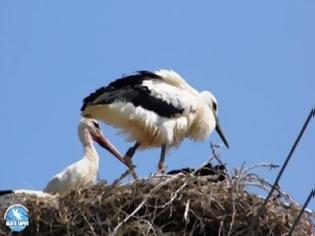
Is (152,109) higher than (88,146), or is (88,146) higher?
(152,109)

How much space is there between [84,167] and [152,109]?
6.27 ft

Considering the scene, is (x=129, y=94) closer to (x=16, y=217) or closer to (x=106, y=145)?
(x=106, y=145)

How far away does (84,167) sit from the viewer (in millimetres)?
7887

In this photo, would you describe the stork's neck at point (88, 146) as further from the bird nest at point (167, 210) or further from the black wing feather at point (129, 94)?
the bird nest at point (167, 210)

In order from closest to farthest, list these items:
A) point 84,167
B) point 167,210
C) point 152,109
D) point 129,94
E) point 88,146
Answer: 1. point 167,210
2. point 84,167
3. point 88,146
4. point 129,94
5. point 152,109

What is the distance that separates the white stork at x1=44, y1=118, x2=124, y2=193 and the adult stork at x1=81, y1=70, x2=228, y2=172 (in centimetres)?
27

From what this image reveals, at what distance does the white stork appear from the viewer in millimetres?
7531

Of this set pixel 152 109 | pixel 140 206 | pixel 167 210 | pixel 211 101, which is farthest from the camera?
pixel 211 101

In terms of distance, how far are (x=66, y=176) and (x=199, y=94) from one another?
10.8 feet

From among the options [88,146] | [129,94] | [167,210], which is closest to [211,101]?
[129,94]

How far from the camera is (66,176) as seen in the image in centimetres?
764

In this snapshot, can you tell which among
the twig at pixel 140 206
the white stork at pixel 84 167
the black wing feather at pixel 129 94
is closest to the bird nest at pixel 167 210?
the twig at pixel 140 206

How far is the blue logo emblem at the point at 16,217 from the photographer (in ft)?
20.2

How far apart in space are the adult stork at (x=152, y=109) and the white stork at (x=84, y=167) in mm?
273
